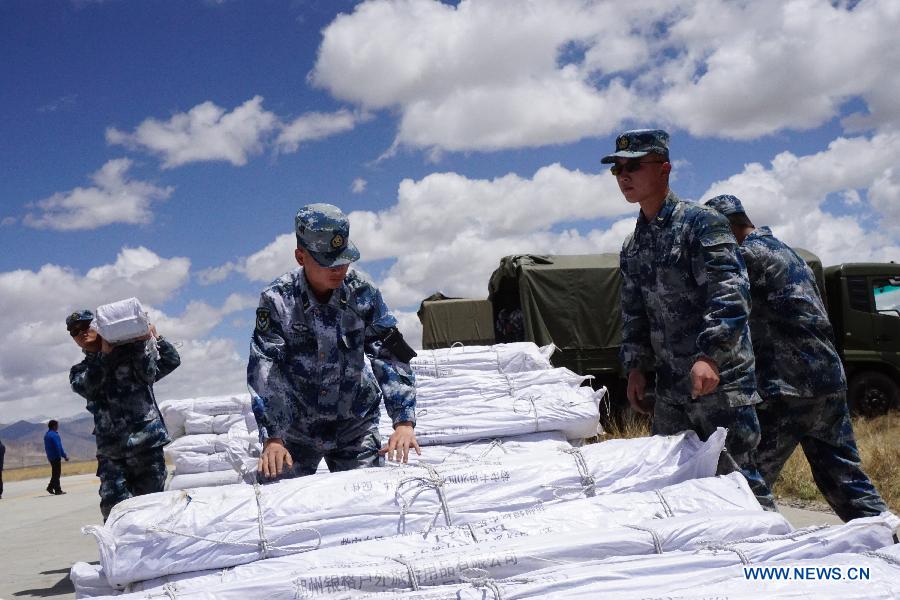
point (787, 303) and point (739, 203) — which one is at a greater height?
point (739, 203)

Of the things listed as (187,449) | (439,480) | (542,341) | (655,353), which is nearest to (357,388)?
(439,480)

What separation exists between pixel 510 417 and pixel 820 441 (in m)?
2.18

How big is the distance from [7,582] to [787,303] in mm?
5115

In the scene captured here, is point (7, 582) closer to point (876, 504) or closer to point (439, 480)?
point (439, 480)

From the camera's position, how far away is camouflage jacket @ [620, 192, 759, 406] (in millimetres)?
2959

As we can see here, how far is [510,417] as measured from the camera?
17.5ft

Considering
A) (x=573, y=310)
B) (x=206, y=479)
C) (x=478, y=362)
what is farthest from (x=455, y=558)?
(x=573, y=310)

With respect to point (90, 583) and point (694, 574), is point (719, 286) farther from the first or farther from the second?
point (90, 583)

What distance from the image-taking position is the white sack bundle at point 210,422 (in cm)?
695

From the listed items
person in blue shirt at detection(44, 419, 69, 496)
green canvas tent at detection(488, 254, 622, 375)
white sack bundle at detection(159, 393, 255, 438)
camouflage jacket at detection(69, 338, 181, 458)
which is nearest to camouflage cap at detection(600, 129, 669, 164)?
camouflage jacket at detection(69, 338, 181, 458)

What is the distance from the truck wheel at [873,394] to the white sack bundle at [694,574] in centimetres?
843

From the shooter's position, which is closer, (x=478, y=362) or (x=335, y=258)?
(x=335, y=258)

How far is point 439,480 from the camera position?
269 centimetres

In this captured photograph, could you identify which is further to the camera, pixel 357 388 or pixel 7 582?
pixel 7 582
